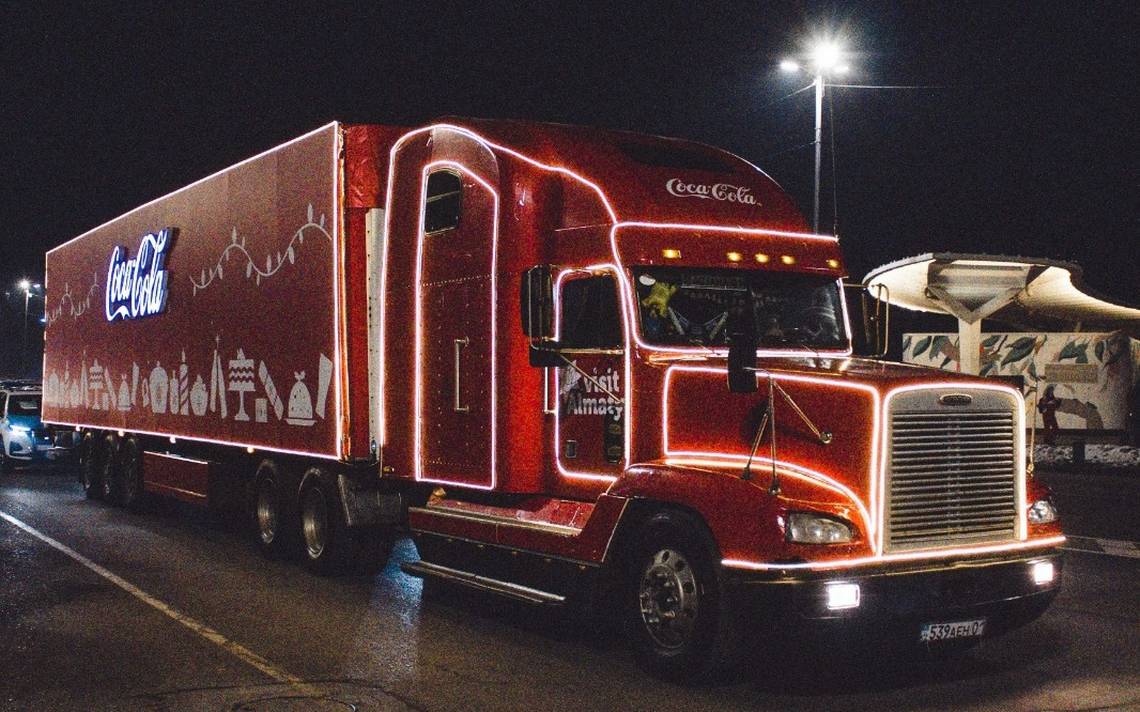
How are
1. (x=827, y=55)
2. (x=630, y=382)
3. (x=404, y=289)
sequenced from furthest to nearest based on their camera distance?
1. (x=827, y=55)
2. (x=404, y=289)
3. (x=630, y=382)

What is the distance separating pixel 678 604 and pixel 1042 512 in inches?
96.0

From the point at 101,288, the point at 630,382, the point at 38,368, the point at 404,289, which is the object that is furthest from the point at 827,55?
the point at 38,368

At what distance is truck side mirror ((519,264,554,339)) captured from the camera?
8688 mm

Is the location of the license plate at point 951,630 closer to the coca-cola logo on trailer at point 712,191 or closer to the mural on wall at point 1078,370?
the coca-cola logo on trailer at point 712,191

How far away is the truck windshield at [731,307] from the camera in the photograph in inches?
341

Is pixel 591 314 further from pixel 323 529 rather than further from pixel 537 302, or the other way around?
pixel 323 529

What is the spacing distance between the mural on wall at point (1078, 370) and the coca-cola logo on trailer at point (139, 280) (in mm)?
21383

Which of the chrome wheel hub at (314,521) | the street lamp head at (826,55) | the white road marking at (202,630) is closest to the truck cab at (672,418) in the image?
the chrome wheel hub at (314,521)

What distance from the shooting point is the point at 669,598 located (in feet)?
25.4

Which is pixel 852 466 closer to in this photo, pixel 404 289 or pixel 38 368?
pixel 404 289

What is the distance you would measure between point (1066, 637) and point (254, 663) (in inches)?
224

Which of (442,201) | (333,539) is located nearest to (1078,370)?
(333,539)

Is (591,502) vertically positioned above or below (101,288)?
below

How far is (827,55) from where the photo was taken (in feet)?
77.3
